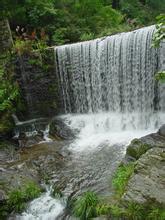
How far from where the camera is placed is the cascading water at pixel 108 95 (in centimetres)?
1009

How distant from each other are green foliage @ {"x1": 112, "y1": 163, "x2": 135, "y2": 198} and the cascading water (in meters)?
1.14

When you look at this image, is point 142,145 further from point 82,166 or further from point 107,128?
point 107,128

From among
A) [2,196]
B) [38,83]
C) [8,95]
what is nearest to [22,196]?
[2,196]

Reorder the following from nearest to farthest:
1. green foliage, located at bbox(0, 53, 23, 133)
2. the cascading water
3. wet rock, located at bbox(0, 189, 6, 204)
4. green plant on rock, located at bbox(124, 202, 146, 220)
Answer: green plant on rock, located at bbox(124, 202, 146, 220)
wet rock, located at bbox(0, 189, 6, 204)
the cascading water
green foliage, located at bbox(0, 53, 23, 133)

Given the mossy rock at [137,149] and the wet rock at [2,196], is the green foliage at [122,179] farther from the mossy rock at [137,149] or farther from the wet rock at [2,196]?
the wet rock at [2,196]

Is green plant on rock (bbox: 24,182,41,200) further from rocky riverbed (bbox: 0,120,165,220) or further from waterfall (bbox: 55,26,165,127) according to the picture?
waterfall (bbox: 55,26,165,127)

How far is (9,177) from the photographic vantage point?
27.8ft

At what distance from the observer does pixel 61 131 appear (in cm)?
1165

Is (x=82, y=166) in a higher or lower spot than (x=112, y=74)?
lower

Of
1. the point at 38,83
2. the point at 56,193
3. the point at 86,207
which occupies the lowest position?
the point at 56,193

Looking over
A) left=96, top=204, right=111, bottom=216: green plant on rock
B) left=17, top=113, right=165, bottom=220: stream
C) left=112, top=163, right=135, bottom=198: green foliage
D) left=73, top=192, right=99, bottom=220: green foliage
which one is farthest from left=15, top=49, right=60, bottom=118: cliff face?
left=96, top=204, right=111, bottom=216: green plant on rock

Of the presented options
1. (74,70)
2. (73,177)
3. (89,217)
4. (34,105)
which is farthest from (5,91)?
(89,217)

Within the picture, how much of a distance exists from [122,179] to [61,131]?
15.8 feet

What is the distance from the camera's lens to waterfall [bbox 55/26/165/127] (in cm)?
1123
